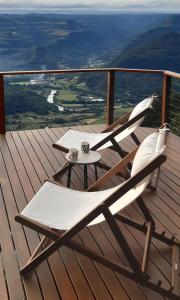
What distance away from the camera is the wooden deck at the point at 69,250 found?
2389 millimetres

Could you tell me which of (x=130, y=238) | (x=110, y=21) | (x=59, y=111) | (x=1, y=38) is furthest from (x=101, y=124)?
(x=110, y=21)

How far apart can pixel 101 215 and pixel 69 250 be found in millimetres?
447

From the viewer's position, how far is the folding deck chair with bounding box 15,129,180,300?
7.23 ft

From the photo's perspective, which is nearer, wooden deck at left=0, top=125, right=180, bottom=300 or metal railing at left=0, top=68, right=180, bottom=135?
wooden deck at left=0, top=125, right=180, bottom=300

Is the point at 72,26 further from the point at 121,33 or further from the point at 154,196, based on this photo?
the point at 154,196

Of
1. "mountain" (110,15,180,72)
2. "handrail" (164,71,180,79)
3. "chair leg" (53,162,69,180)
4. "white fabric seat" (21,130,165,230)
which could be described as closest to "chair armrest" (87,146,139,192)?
"white fabric seat" (21,130,165,230)

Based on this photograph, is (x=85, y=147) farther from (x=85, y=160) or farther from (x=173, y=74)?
(x=173, y=74)

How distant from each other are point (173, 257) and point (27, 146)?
278 cm

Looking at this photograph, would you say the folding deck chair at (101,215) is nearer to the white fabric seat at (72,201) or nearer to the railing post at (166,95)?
the white fabric seat at (72,201)

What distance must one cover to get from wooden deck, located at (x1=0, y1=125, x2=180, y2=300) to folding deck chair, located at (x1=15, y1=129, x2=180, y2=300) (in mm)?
102

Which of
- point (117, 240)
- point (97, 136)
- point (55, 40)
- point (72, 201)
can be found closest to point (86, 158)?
point (97, 136)

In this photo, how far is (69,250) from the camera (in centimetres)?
278

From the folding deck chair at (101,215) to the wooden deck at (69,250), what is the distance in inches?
4.0

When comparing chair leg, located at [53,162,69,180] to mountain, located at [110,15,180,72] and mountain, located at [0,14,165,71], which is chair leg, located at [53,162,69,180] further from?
mountain, located at [0,14,165,71]
